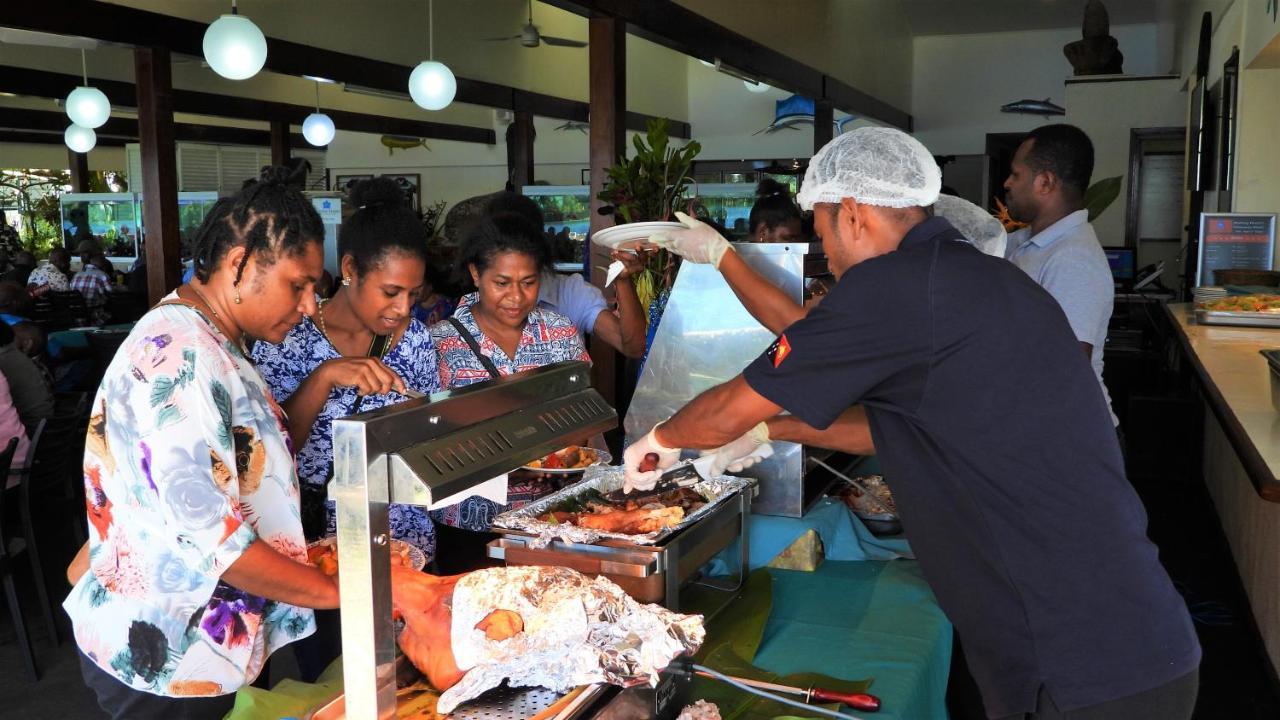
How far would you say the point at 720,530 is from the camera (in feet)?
6.66

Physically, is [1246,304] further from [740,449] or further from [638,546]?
[638,546]

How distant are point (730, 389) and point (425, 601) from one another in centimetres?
53

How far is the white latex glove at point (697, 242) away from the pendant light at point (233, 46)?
310cm

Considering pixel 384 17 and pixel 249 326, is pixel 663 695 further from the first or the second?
pixel 384 17

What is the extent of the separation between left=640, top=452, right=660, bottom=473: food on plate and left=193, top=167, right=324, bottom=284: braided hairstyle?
65 cm

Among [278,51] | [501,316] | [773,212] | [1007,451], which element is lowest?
[1007,451]

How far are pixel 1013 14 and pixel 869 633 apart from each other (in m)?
10.5

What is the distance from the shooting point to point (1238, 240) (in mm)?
5934

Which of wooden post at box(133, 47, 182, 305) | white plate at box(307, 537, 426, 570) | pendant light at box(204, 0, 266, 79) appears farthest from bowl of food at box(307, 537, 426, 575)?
wooden post at box(133, 47, 182, 305)

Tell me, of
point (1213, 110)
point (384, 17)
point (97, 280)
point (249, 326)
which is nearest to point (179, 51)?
point (384, 17)

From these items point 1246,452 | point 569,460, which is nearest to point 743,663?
point 569,460

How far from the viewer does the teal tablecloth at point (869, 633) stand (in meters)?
1.84

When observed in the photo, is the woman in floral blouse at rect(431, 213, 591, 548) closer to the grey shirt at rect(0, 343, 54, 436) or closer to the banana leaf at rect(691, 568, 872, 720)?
the banana leaf at rect(691, 568, 872, 720)

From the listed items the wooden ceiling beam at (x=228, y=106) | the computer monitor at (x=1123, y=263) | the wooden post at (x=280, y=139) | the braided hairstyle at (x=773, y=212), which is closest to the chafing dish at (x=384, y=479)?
the braided hairstyle at (x=773, y=212)
